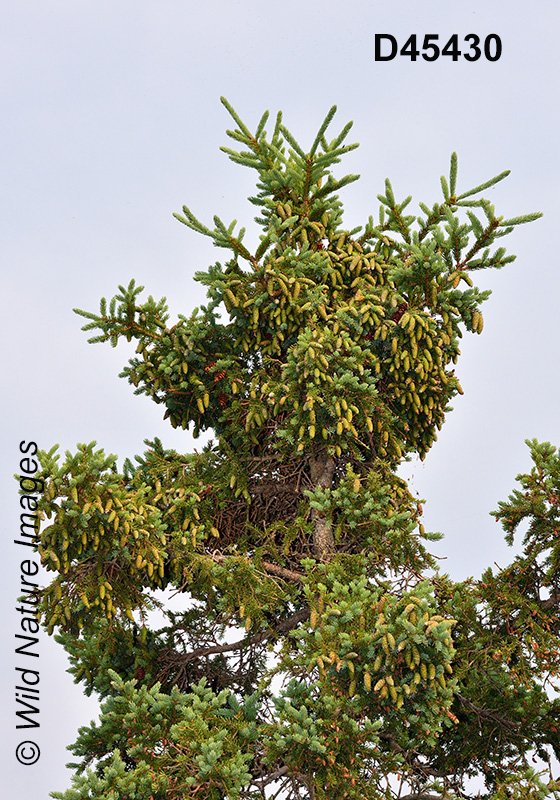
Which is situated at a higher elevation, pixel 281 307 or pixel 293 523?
pixel 281 307

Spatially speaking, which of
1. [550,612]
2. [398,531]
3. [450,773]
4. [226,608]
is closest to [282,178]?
[398,531]

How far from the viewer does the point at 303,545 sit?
11078 mm

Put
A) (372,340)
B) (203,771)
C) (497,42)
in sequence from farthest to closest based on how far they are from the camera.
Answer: (497,42) → (372,340) → (203,771)

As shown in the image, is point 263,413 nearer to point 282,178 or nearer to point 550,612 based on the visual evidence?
point 282,178

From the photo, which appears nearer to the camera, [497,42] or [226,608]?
[226,608]

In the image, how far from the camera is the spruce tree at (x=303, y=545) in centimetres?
897

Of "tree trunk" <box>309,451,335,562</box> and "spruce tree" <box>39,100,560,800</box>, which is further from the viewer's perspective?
"tree trunk" <box>309,451,335,562</box>

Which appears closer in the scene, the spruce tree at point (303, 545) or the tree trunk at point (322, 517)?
the spruce tree at point (303, 545)

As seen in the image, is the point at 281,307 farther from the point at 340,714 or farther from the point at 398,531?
the point at 340,714

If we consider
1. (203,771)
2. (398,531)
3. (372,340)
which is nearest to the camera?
(203,771)

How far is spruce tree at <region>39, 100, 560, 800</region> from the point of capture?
8.97 m

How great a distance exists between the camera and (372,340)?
10867mm

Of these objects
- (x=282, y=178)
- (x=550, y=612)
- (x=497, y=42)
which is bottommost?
(x=550, y=612)

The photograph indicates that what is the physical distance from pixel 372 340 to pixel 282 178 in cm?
226
